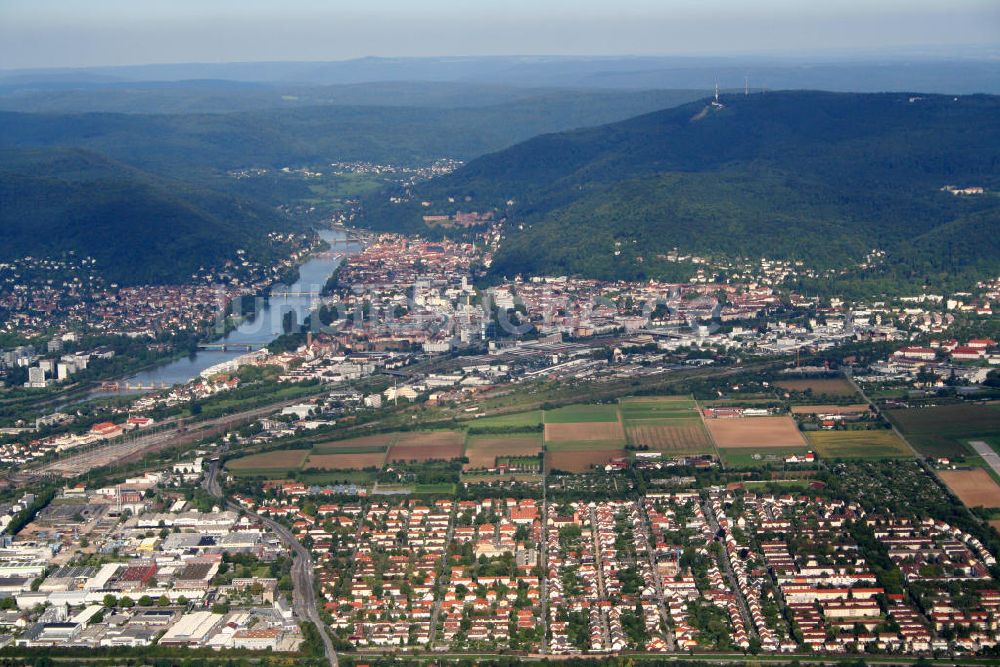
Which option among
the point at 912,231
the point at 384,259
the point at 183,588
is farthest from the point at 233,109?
the point at 183,588

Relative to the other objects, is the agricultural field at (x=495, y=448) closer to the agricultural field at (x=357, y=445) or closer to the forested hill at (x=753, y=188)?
the agricultural field at (x=357, y=445)

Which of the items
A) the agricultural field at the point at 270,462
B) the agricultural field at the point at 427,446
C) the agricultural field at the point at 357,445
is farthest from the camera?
the agricultural field at the point at 357,445

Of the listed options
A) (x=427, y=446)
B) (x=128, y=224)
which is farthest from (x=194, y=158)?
(x=427, y=446)

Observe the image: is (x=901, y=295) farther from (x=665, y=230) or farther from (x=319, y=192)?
(x=319, y=192)

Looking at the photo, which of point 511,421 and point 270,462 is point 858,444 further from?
point 270,462

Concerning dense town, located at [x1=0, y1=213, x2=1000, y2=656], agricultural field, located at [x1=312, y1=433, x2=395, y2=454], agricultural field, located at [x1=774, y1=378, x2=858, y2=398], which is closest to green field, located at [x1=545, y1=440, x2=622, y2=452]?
dense town, located at [x1=0, y1=213, x2=1000, y2=656]

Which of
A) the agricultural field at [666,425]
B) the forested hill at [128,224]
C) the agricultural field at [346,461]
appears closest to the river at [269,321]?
the forested hill at [128,224]
